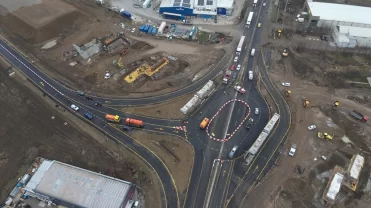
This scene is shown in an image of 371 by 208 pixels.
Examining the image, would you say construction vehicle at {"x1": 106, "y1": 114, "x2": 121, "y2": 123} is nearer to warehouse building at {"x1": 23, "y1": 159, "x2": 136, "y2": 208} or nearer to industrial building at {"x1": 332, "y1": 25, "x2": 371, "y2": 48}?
warehouse building at {"x1": 23, "y1": 159, "x2": 136, "y2": 208}

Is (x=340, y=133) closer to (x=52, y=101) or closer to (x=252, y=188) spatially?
(x=252, y=188)

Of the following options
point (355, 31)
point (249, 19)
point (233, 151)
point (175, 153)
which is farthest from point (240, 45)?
point (175, 153)

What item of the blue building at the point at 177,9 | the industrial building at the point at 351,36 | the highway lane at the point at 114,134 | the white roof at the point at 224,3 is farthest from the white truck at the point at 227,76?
the industrial building at the point at 351,36

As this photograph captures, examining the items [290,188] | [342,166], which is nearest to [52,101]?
[290,188]

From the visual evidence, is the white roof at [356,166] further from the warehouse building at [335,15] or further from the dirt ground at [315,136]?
the warehouse building at [335,15]

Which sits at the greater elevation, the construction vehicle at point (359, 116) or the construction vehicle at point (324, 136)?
the construction vehicle at point (359, 116)

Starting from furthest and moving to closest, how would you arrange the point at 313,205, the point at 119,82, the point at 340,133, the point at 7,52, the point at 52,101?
the point at 7,52
the point at 119,82
the point at 52,101
the point at 340,133
the point at 313,205

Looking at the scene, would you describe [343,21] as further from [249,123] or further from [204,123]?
[204,123]
